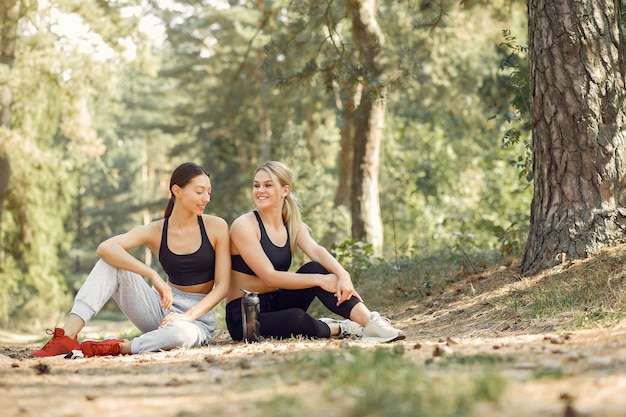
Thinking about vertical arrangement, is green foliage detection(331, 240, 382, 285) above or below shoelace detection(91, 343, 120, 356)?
above

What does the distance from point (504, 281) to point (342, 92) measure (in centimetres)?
415

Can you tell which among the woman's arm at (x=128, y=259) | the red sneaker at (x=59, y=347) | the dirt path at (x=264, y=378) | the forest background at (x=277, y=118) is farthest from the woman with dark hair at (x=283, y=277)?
the forest background at (x=277, y=118)

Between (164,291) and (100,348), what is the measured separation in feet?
1.90

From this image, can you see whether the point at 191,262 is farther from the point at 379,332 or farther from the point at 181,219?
the point at 379,332

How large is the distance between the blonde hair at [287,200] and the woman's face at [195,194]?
463mm

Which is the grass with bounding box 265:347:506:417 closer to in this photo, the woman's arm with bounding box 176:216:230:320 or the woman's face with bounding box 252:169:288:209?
the woman's arm with bounding box 176:216:230:320

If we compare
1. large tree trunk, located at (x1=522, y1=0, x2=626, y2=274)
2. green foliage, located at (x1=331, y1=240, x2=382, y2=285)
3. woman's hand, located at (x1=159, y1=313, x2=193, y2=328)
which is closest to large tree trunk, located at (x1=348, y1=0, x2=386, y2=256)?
green foliage, located at (x1=331, y1=240, x2=382, y2=285)

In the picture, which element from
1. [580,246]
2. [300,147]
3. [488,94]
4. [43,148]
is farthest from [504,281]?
[488,94]

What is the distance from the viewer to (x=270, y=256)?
5777 millimetres

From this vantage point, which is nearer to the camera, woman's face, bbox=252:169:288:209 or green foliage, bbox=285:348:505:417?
green foliage, bbox=285:348:505:417

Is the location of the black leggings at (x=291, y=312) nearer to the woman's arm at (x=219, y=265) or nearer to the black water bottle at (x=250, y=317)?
the black water bottle at (x=250, y=317)

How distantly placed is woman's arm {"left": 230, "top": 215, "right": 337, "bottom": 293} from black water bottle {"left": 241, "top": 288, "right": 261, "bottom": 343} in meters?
0.17

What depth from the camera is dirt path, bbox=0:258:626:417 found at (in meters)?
2.68

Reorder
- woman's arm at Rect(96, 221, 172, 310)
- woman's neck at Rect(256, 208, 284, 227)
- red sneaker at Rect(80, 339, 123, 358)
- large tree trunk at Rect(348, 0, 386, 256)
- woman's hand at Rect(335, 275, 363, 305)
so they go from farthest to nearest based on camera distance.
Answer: large tree trunk at Rect(348, 0, 386, 256) < woman's neck at Rect(256, 208, 284, 227) < woman's hand at Rect(335, 275, 363, 305) < woman's arm at Rect(96, 221, 172, 310) < red sneaker at Rect(80, 339, 123, 358)
